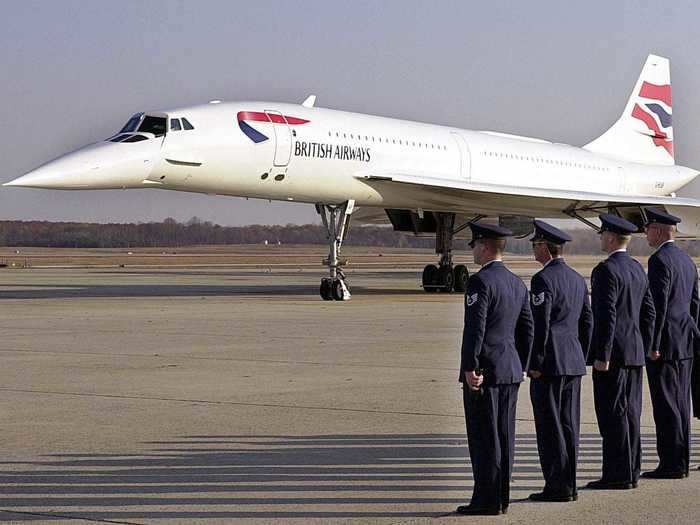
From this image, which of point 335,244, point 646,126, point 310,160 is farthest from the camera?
point 646,126

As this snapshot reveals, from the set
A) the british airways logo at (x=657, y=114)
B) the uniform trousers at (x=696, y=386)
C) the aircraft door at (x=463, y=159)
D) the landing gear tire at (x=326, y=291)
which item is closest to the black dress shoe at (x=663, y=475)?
the uniform trousers at (x=696, y=386)

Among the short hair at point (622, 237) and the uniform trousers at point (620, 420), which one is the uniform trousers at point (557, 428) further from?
the short hair at point (622, 237)

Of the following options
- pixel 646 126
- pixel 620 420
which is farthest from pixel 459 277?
pixel 620 420

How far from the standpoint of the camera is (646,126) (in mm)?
35156

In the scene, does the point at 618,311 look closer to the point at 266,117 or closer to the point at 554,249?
the point at 554,249

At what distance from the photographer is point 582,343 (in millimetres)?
6680

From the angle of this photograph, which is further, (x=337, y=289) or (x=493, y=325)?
(x=337, y=289)

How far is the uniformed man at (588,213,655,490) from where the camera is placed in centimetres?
658

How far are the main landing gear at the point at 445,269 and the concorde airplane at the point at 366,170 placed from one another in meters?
0.03

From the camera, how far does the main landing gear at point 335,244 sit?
75.6ft

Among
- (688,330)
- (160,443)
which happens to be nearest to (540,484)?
(688,330)

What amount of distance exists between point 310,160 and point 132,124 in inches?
132

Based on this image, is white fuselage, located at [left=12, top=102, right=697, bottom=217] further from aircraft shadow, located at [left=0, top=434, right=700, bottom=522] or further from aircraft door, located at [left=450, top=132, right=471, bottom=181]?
aircraft shadow, located at [left=0, top=434, right=700, bottom=522]

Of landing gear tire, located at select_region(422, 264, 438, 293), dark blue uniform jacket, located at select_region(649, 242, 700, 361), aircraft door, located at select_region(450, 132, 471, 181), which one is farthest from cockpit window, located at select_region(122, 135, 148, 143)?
dark blue uniform jacket, located at select_region(649, 242, 700, 361)
